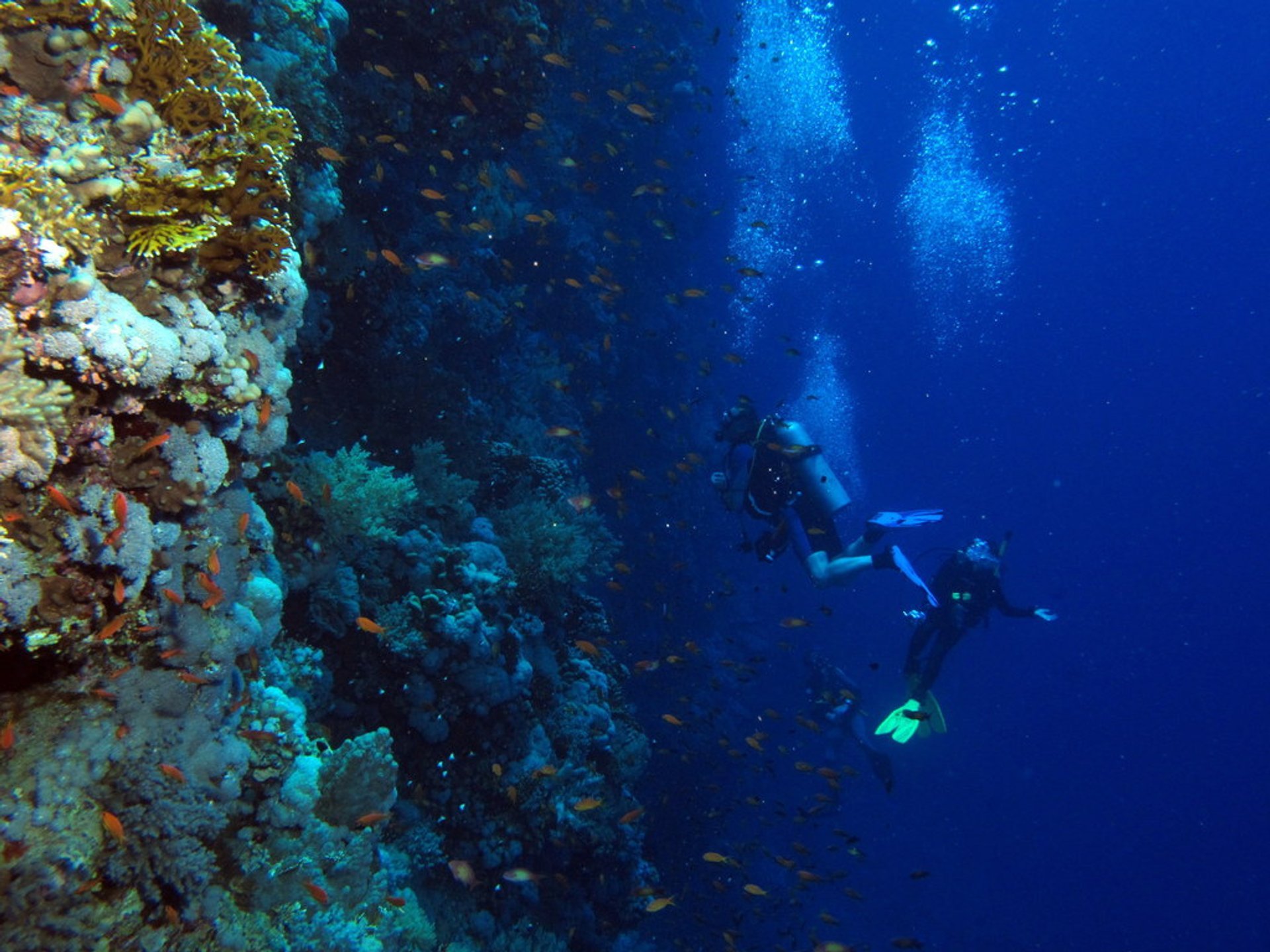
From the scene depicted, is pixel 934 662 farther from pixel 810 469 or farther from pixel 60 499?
pixel 60 499

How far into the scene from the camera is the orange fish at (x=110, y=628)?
7.44 ft

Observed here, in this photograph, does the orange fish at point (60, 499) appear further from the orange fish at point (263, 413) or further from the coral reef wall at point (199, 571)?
the orange fish at point (263, 413)

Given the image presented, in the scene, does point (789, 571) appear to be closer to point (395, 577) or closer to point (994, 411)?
point (395, 577)

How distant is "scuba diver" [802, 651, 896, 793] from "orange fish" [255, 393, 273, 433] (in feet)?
51.1

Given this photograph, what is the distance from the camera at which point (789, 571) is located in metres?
32.2

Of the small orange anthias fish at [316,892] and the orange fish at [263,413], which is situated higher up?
the orange fish at [263,413]

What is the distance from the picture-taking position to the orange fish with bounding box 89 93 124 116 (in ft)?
7.68

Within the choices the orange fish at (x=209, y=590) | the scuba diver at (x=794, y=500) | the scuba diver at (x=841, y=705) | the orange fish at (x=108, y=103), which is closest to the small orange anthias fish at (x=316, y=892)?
the orange fish at (x=209, y=590)

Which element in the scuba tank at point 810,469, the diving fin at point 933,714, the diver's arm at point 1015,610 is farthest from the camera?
the diving fin at point 933,714

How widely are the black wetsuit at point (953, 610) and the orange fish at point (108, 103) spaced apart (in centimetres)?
1490

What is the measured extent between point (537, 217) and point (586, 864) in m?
8.91

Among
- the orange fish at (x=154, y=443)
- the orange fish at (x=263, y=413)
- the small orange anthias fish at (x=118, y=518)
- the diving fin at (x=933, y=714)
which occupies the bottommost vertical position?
the diving fin at (x=933, y=714)

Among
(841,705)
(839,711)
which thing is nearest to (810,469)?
(839,711)

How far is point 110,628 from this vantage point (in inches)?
89.7
